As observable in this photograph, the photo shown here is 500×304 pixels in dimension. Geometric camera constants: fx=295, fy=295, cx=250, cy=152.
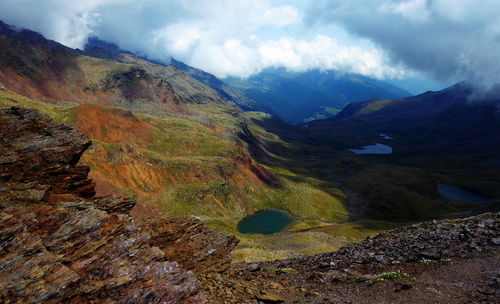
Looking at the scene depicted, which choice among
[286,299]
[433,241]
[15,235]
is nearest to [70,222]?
[15,235]

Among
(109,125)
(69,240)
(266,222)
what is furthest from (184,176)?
(69,240)

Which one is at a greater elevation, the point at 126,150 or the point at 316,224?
the point at 126,150

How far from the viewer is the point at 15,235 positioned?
17172mm

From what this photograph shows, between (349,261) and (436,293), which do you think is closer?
(436,293)

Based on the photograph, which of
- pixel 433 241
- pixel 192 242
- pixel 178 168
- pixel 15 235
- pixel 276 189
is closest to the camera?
pixel 15 235

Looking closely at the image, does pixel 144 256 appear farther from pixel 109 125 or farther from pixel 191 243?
pixel 109 125

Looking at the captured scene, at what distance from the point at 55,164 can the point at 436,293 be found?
1247 inches

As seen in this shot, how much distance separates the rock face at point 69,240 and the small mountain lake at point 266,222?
273 ft

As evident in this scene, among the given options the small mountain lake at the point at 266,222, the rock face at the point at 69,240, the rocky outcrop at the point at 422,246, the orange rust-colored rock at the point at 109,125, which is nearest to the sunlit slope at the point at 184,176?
the orange rust-colored rock at the point at 109,125

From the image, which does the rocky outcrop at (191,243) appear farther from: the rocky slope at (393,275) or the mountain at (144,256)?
the rocky slope at (393,275)

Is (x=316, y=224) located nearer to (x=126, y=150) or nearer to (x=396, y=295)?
(x=126, y=150)

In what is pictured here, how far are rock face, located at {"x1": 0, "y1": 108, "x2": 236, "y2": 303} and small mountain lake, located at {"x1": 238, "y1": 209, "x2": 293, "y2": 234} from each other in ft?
273

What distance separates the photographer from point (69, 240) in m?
18.9

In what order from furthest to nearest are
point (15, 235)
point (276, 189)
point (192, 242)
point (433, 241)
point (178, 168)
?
point (276, 189) → point (178, 168) → point (433, 241) → point (192, 242) → point (15, 235)
